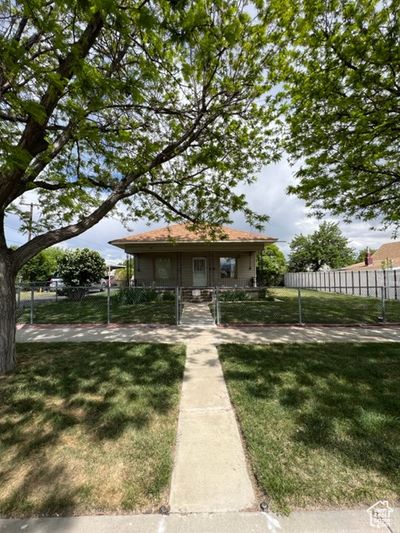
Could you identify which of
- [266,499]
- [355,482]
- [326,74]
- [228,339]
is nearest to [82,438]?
[266,499]

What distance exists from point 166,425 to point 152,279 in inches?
562

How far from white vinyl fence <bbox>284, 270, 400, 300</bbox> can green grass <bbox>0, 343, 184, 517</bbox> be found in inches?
366

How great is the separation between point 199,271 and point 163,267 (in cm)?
230

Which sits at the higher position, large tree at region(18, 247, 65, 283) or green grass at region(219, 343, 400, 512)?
large tree at region(18, 247, 65, 283)

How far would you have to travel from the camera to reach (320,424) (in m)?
2.93

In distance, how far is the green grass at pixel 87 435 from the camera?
2076 millimetres

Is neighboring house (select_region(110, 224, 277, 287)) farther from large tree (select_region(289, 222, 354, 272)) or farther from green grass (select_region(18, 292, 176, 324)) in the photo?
large tree (select_region(289, 222, 354, 272))

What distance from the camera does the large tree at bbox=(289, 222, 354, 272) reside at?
130ft

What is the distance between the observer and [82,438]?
2785 mm

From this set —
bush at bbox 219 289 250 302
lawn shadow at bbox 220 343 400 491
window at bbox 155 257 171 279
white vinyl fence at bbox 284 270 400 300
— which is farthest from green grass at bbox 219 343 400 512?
window at bbox 155 257 171 279

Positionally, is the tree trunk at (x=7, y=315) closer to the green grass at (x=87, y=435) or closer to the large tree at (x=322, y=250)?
the green grass at (x=87, y=435)

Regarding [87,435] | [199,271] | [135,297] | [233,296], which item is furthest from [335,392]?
[199,271]

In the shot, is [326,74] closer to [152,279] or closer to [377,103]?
[377,103]

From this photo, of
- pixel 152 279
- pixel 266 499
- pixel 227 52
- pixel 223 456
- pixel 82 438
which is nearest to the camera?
pixel 266 499
